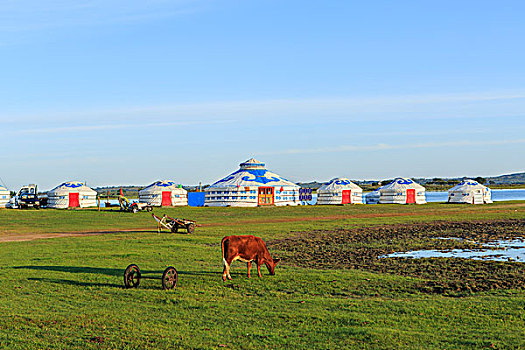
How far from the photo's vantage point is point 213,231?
33.1m

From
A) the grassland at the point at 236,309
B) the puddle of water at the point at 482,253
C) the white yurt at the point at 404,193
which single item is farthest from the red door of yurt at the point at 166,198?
the puddle of water at the point at 482,253

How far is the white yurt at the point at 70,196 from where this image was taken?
65812 millimetres

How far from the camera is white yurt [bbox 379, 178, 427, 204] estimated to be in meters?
71.4

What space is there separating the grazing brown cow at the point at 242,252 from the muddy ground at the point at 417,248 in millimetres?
3225

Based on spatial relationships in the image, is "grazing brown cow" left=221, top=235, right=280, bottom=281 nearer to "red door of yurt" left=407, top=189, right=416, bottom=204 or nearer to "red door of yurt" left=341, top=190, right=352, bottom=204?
"red door of yurt" left=341, top=190, right=352, bottom=204

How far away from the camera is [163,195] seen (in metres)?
65.8

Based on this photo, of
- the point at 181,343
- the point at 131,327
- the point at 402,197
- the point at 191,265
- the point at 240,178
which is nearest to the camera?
the point at 181,343

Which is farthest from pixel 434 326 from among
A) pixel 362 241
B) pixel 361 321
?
pixel 362 241

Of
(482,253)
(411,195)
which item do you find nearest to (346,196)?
(411,195)

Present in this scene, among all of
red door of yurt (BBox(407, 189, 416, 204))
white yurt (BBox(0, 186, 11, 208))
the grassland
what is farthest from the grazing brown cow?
white yurt (BBox(0, 186, 11, 208))

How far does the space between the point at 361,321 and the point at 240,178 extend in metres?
53.5

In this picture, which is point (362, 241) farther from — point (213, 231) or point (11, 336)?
point (11, 336)

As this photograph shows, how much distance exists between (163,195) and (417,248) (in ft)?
148

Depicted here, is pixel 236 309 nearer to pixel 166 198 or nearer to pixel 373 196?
pixel 166 198
